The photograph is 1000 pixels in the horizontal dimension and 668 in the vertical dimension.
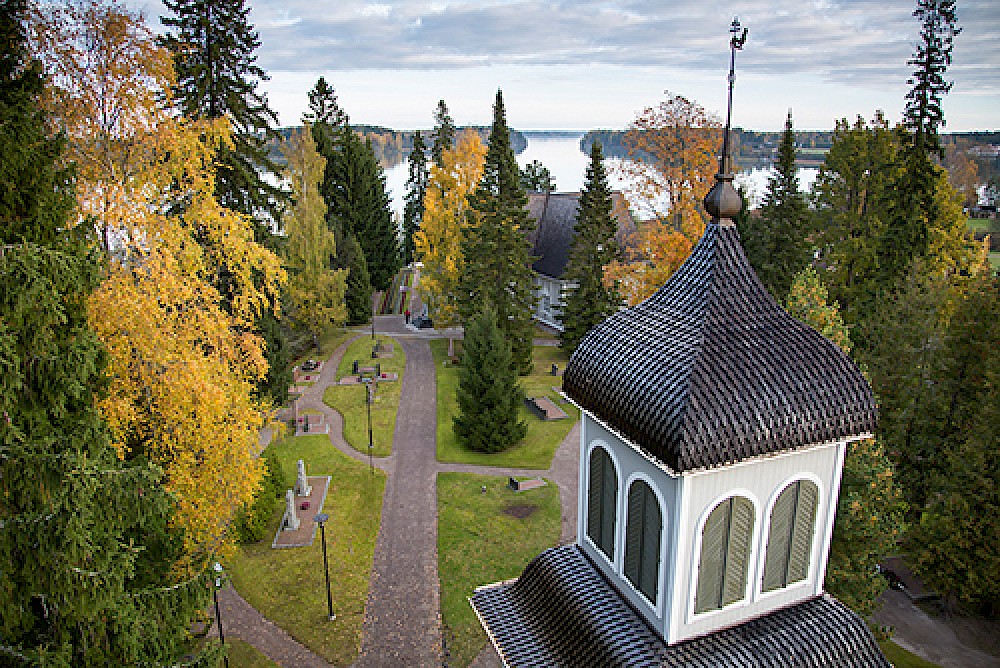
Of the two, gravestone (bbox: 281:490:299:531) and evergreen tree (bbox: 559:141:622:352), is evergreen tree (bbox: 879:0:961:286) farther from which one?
gravestone (bbox: 281:490:299:531)

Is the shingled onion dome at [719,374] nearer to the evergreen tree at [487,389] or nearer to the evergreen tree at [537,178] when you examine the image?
the evergreen tree at [487,389]

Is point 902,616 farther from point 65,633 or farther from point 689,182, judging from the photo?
point 65,633

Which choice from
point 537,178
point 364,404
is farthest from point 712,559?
point 537,178

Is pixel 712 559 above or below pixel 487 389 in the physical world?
above

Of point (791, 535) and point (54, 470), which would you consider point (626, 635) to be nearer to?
point (791, 535)

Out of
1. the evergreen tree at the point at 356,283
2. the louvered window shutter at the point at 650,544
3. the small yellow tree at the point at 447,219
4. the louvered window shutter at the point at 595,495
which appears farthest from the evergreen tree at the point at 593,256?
the louvered window shutter at the point at 650,544

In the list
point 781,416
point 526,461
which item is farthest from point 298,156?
point 781,416
